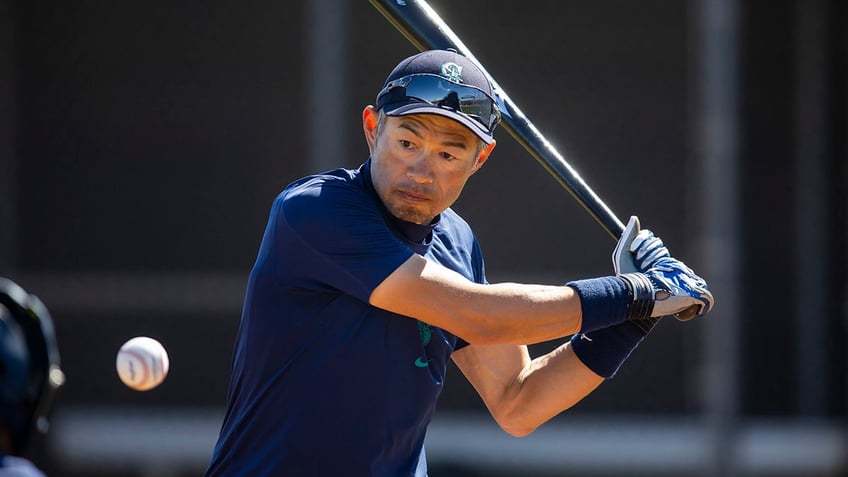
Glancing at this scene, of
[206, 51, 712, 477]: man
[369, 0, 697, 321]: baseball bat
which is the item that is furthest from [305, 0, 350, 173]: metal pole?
[206, 51, 712, 477]: man

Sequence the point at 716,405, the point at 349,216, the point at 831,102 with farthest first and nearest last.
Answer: the point at 831,102 → the point at 716,405 → the point at 349,216

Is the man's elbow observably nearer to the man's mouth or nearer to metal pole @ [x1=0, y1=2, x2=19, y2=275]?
the man's mouth

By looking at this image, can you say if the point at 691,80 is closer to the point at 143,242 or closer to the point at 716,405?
the point at 716,405

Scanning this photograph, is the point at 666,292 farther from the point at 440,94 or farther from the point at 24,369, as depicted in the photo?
the point at 24,369

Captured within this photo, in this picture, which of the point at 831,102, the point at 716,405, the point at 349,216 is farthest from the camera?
the point at 831,102

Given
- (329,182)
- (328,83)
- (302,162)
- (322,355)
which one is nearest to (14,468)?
(322,355)

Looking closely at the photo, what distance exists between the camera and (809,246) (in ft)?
22.6

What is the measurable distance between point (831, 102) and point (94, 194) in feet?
14.2

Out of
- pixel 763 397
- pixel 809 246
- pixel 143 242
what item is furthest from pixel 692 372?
pixel 143 242

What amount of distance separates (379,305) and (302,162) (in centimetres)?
470

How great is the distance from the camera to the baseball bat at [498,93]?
9.64 feet

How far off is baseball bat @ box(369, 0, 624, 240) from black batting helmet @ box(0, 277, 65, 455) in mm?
1268

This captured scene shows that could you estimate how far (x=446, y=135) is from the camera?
2.56 m

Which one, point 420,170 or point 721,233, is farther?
point 721,233
